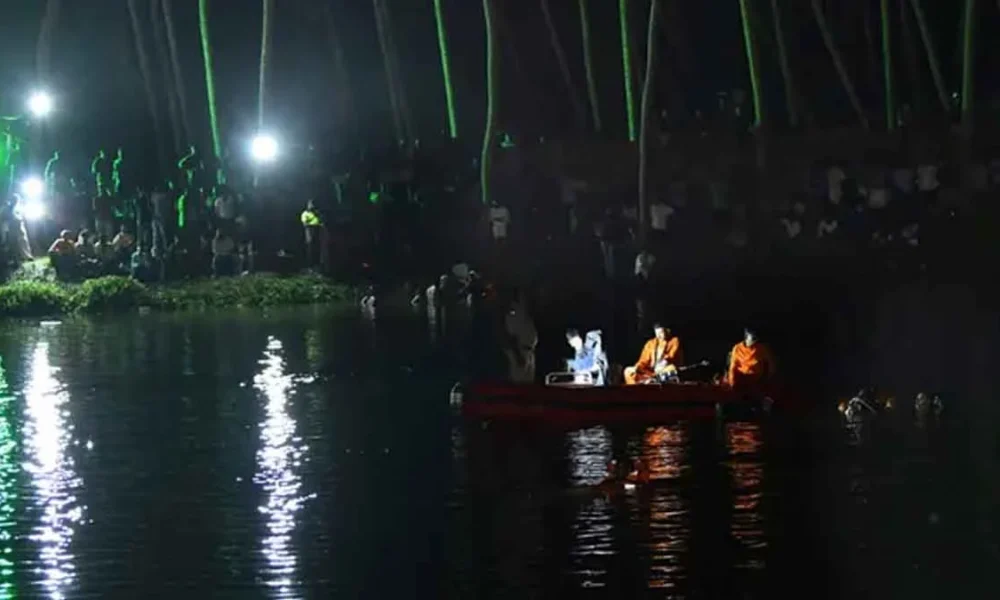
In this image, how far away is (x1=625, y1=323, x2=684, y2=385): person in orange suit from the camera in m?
29.8

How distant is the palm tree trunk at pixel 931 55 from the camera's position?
165 feet

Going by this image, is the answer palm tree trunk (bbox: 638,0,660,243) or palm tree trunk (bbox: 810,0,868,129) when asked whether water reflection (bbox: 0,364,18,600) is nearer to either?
palm tree trunk (bbox: 638,0,660,243)

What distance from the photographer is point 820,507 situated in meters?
22.6

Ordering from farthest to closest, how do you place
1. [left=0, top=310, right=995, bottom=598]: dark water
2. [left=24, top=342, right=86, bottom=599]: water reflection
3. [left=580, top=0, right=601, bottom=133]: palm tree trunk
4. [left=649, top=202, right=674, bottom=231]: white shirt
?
1. [left=580, top=0, right=601, bottom=133]: palm tree trunk
2. [left=649, top=202, right=674, bottom=231]: white shirt
3. [left=24, top=342, right=86, bottom=599]: water reflection
4. [left=0, top=310, right=995, bottom=598]: dark water

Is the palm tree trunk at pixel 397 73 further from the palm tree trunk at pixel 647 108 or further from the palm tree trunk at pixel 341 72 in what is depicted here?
the palm tree trunk at pixel 647 108

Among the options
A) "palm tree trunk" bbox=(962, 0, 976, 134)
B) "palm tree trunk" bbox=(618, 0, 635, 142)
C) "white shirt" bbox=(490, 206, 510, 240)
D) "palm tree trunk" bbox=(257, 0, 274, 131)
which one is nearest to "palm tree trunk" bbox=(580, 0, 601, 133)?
"palm tree trunk" bbox=(618, 0, 635, 142)

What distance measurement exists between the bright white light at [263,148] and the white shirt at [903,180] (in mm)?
19048

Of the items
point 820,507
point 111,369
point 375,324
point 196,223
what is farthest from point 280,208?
point 820,507

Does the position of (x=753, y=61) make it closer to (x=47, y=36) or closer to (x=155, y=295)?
(x=155, y=295)

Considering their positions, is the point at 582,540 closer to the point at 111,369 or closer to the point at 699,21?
the point at 111,369

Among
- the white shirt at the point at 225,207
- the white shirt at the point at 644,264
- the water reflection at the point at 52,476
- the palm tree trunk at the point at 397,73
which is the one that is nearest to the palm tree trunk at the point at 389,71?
the palm tree trunk at the point at 397,73

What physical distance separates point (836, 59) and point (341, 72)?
1585cm

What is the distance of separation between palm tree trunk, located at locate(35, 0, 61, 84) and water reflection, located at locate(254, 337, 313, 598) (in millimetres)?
25683

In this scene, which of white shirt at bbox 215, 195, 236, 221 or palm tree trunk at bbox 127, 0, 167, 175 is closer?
white shirt at bbox 215, 195, 236, 221
